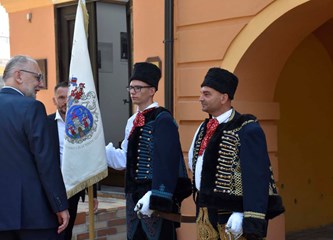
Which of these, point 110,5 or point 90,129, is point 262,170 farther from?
point 110,5

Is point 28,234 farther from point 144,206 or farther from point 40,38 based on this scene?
point 40,38

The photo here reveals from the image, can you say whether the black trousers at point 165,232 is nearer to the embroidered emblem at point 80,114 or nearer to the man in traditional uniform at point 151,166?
the man in traditional uniform at point 151,166

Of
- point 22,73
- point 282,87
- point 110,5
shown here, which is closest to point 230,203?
point 22,73

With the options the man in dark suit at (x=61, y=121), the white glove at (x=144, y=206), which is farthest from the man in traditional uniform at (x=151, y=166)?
the man in dark suit at (x=61, y=121)

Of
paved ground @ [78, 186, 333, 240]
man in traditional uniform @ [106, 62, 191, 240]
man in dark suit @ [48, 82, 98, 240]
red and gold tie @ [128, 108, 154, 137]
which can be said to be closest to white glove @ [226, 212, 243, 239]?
man in traditional uniform @ [106, 62, 191, 240]

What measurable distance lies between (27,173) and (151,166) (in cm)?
94

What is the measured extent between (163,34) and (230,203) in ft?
9.12

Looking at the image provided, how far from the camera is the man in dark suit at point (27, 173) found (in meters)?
3.48

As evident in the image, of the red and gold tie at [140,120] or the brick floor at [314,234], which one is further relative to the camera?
the brick floor at [314,234]

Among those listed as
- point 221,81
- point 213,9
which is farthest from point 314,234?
point 221,81

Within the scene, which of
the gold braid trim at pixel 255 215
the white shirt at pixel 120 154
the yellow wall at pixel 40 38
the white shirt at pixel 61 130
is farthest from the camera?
the yellow wall at pixel 40 38

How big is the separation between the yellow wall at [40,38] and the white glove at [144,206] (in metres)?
4.02

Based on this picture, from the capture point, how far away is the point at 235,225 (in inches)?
132

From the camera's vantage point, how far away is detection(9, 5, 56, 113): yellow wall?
25.4 ft
